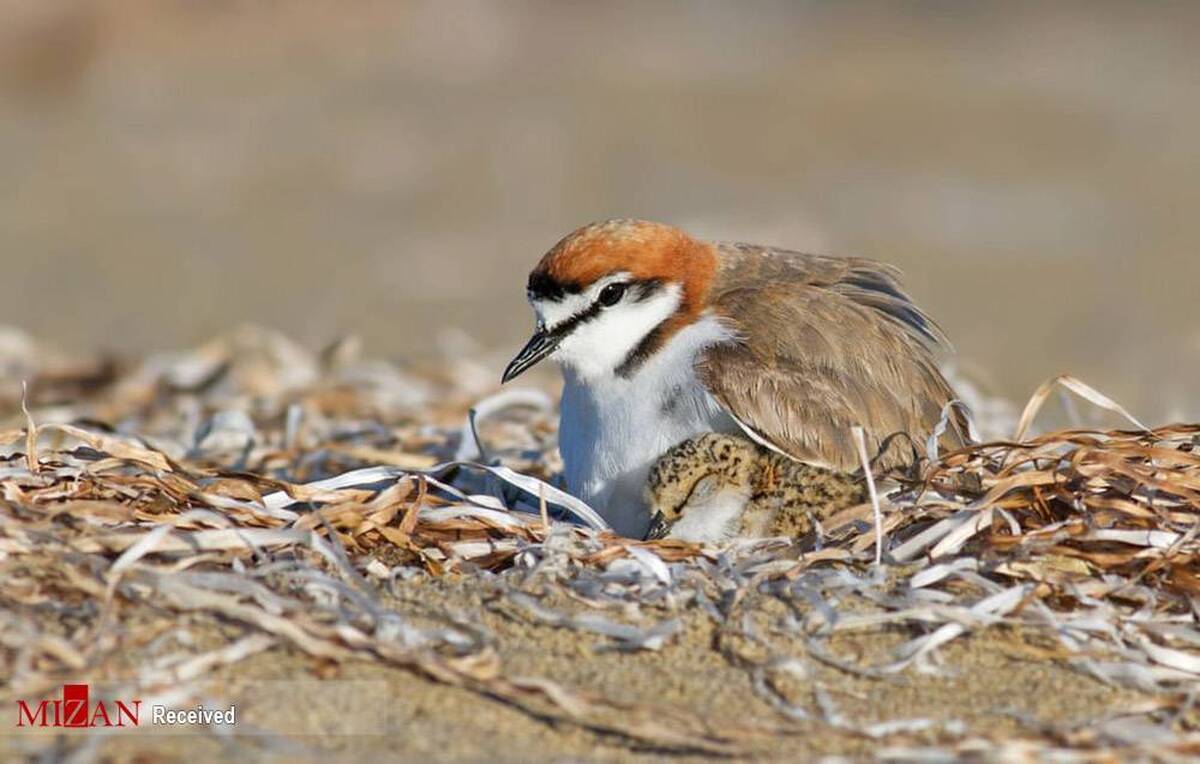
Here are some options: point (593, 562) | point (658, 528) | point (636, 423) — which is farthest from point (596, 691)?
point (636, 423)

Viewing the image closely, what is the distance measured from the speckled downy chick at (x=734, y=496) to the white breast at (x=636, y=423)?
126 millimetres

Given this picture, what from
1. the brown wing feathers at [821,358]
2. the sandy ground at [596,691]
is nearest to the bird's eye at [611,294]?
the brown wing feathers at [821,358]

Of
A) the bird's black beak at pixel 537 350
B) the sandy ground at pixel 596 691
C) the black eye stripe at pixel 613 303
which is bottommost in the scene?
the sandy ground at pixel 596 691

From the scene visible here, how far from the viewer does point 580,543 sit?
3.78m

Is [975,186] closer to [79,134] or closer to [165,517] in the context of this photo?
[79,134]

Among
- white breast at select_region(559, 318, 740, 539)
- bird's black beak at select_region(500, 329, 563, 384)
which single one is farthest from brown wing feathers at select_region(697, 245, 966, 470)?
bird's black beak at select_region(500, 329, 563, 384)

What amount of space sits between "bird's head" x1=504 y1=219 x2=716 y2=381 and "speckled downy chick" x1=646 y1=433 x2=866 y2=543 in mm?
459

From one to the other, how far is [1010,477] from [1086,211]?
26.2 feet

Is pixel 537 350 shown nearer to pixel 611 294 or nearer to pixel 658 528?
pixel 611 294

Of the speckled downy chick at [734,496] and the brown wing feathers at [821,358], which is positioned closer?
the speckled downy chick at [734,496]

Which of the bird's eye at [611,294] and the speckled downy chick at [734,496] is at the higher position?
the bird's eye at [611,294]

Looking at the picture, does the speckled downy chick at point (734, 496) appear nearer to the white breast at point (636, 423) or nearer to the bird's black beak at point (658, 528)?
the bird's black beak at point (658, 528)

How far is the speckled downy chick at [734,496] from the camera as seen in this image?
409 centimetres

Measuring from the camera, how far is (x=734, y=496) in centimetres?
414
